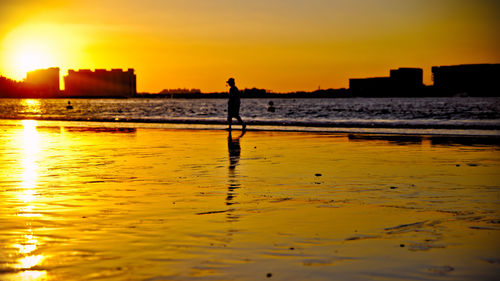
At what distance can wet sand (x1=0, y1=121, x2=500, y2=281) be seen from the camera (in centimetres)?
575

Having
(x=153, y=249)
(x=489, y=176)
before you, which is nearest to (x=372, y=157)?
(x=489, y=176)

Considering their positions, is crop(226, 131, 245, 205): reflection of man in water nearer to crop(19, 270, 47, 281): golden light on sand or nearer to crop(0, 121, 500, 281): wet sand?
crop(0, 121, 500, 281): wet sand

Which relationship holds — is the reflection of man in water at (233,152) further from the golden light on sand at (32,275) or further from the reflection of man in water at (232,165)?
the golden light on sand at (32,275)

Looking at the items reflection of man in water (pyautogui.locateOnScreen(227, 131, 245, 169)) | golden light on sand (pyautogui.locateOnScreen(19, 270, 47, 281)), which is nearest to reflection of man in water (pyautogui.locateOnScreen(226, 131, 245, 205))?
reflection of man in water (pyautogui.locateOnScreen(227, 131, 245, 169))

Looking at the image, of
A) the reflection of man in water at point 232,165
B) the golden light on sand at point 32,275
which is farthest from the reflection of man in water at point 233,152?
the golden light on sand at point 32,275

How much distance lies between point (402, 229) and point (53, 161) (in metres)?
10.8

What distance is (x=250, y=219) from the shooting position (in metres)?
8.01

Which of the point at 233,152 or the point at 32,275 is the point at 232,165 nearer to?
the point at 233,152

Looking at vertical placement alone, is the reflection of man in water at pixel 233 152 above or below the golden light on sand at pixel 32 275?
below

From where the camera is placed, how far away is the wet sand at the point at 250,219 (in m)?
5.75

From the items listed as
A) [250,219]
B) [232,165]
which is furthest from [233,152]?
[250,219]

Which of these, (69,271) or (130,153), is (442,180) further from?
(130,153)

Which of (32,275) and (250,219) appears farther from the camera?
(250,219)

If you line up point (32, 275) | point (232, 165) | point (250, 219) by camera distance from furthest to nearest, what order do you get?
point (232, 165), point (250, 219), point (32, 275)
